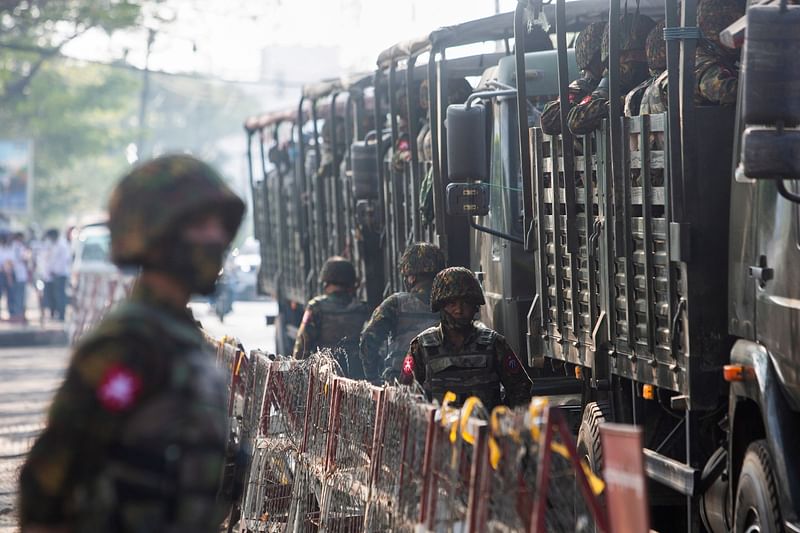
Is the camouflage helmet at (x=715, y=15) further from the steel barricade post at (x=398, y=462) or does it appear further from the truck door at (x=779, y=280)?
the steel barricade post at (x=398, y=462)

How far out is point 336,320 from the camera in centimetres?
1234

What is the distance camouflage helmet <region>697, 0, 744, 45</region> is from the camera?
7438mm

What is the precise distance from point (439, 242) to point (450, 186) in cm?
234

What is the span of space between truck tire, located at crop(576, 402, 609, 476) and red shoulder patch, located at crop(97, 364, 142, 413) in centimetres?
511

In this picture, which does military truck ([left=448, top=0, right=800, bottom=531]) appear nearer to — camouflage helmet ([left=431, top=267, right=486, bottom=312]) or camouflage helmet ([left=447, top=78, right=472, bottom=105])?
camouflage helmet ([left=431, top=267, right=486, bottom=312])

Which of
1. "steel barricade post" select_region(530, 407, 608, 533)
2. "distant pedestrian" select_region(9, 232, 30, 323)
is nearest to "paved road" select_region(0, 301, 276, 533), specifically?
"steel barricade post" select_region(530, 407, 608, 533)

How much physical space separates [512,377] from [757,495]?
1.73 meters

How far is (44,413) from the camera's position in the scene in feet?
12.3

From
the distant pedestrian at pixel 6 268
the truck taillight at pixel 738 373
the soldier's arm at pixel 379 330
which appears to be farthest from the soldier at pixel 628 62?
the distant pedestrian at pixel 6 268

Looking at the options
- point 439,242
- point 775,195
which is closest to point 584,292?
point 775,195

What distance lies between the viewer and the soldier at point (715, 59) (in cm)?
723

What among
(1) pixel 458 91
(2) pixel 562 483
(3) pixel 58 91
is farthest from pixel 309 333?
(3) pixel 58 91

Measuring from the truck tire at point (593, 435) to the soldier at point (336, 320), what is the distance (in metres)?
3.38

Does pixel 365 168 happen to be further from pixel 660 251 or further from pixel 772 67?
pixel 772 67
